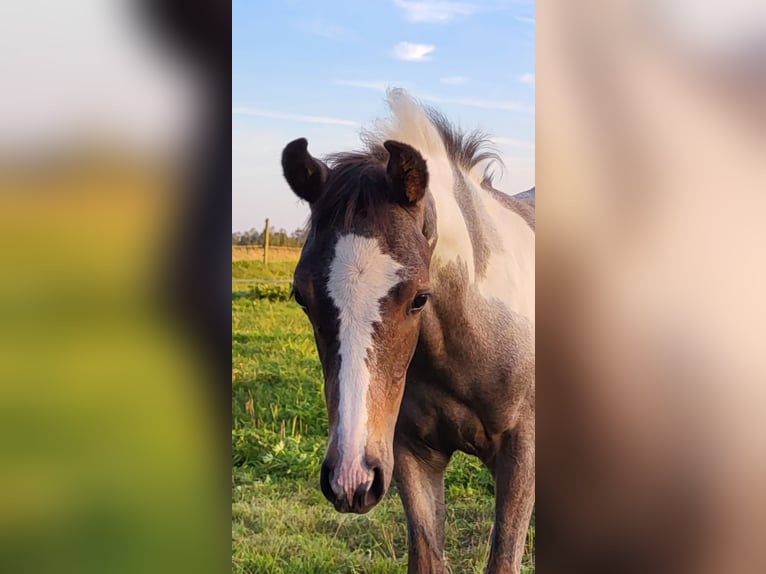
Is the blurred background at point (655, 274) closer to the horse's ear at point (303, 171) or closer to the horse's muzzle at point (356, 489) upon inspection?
the horse's muzzle at point (356, 489)

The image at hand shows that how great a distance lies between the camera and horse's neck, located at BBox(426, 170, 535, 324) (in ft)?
8.57

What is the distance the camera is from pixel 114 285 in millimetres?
2539

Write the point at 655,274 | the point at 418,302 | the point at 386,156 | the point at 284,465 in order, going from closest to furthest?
the point at 418,302 < the point at 386,156 < the point at 284,465 < the point at 655,274

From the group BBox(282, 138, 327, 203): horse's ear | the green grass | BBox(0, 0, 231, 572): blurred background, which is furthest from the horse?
BBox(0, 0, 231, 572): blurred background

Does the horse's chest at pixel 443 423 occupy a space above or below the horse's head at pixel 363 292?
below

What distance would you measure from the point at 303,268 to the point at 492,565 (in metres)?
1.36

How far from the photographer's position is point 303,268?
2.50 m

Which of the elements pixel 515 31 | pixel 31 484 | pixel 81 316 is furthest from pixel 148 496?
pixel 515 31

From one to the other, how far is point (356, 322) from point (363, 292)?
0.10 m

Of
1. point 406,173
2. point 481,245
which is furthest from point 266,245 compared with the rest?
point 481,245

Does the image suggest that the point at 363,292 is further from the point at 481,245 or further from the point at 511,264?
the point at 511,264

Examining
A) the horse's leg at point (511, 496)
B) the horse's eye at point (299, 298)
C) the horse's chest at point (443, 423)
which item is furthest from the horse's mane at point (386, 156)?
the horse's leg at point (511, 496)

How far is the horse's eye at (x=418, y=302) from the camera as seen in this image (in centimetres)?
247

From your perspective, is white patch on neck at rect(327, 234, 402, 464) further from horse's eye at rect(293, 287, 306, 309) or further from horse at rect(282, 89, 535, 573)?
horse's eye at rect(293, 287, 306, 309)
